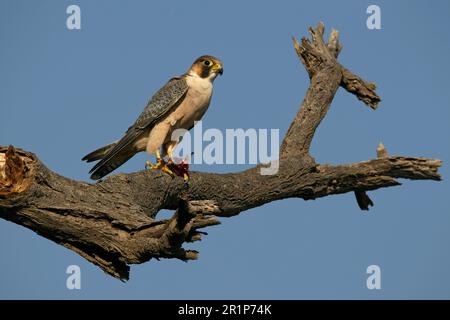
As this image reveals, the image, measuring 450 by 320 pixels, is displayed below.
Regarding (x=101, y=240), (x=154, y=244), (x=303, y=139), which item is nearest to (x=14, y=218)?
(x=101, y=240)

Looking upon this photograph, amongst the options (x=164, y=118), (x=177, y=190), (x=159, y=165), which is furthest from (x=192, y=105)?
A: (x=177, y=190)

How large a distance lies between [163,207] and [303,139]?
6.62ft

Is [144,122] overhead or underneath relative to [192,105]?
underneath

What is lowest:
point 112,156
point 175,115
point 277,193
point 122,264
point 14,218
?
point 122,264

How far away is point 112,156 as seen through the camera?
292 inches

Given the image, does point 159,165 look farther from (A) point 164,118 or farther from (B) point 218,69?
(B) point 218,69

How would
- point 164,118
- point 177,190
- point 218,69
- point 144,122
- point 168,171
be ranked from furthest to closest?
point 218,69 → point 164,118 → point 144,122 → point 168,171 → point 177,190

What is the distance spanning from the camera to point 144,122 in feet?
25.4

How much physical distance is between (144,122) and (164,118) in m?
0.26

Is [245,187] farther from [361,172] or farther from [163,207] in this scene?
[361,172]

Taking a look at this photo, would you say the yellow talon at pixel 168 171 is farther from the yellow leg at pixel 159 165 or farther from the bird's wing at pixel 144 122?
the bird's wing at pixel 144 122

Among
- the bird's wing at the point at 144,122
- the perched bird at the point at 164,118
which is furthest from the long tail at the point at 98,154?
the bird's wing at the point at 144,122

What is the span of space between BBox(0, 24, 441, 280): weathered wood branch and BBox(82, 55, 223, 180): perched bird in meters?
0.98

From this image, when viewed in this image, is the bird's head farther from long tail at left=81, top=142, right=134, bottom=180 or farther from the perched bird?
long tail at left=81, top=142, right=134, bottom=180
